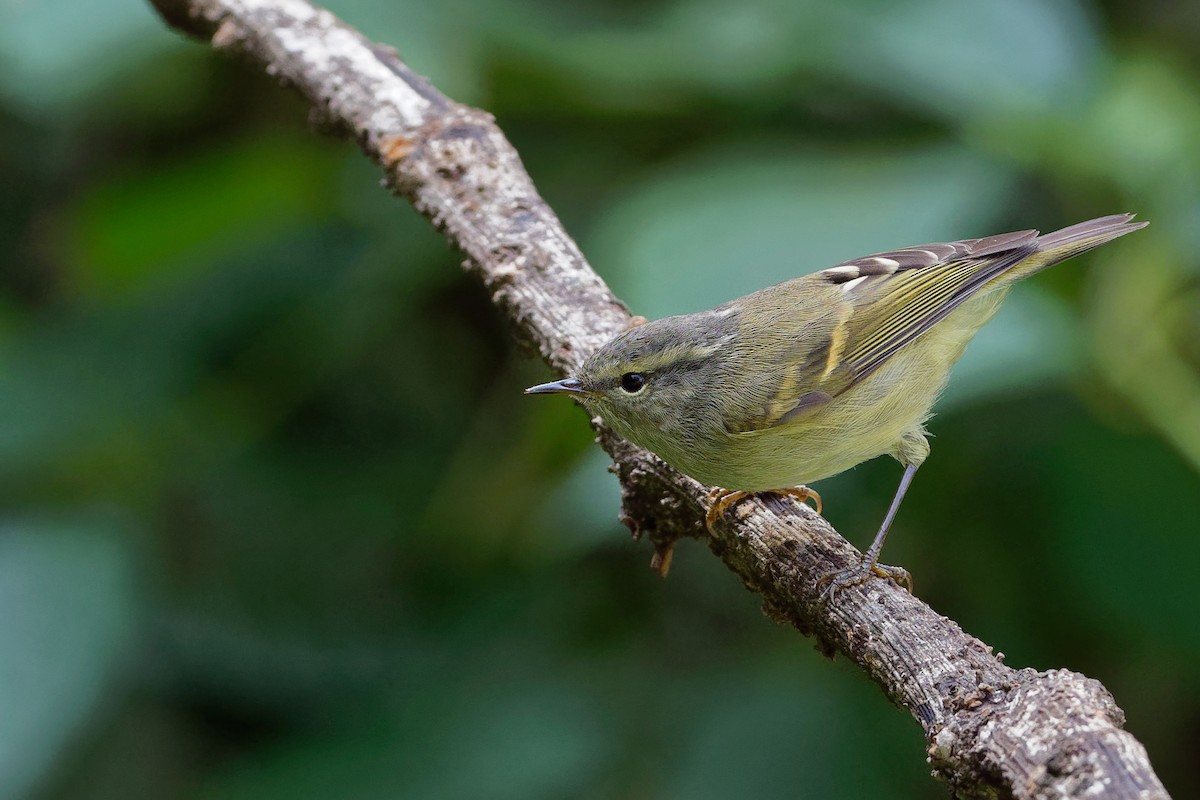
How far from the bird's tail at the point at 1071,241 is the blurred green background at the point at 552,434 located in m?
0.09

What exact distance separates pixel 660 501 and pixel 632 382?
0.29 meters

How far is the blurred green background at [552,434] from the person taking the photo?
130 inches

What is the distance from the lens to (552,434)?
3455 millimetres

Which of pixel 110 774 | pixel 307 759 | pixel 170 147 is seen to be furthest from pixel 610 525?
pixel 170 147

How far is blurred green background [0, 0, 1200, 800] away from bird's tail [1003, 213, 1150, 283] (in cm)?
9

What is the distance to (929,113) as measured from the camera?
3746 mm

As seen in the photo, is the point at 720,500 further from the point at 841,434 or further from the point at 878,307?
the point at 878,307

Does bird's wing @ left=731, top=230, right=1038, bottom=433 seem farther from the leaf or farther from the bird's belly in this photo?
the leaf

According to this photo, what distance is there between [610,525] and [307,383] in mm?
1614

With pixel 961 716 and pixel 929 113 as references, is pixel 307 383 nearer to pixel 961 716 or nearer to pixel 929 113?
pixel 929 113

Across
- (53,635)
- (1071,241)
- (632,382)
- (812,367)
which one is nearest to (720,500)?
(632,382)

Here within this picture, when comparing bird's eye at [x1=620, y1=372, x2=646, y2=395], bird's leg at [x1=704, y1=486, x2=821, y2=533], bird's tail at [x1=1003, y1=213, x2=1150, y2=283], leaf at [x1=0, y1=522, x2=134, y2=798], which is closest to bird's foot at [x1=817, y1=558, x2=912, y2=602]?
bird's leg at [x1=704, y1=486, x2=821, y2=533]

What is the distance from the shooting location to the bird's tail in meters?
3.04

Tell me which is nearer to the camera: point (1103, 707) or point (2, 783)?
point (1103, 707)
